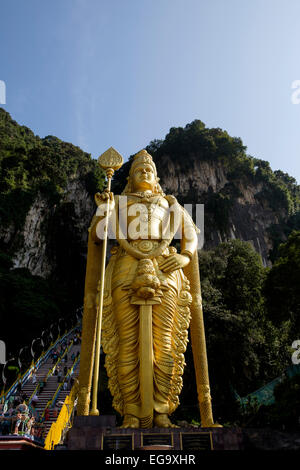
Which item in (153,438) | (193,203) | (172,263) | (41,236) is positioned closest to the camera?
(153,438)

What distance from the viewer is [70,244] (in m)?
29.2

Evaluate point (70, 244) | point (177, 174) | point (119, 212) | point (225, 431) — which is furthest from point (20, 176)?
point (225, 431)

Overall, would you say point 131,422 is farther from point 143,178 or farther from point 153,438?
point 143,178

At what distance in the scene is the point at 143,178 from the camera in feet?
19.9

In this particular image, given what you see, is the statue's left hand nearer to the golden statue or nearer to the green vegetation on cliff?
the golden statue

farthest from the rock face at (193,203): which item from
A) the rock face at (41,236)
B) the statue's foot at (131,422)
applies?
the statue's foot at (131,422)

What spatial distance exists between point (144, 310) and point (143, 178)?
235 centimetres

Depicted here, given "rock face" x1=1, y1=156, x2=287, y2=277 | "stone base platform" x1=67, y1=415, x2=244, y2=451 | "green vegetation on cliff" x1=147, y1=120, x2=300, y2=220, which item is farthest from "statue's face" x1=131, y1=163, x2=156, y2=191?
"green vegetation on cliff" x1=147, y1=120, x2=300, y2=220

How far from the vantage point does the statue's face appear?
6074 millimetres

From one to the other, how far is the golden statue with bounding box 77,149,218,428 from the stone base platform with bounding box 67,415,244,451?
0.50m

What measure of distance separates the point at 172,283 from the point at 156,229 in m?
0.87

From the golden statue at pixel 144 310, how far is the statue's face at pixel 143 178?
0.20 m

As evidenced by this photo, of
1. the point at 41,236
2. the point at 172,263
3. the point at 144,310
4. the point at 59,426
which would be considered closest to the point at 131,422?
the point at 144,310
